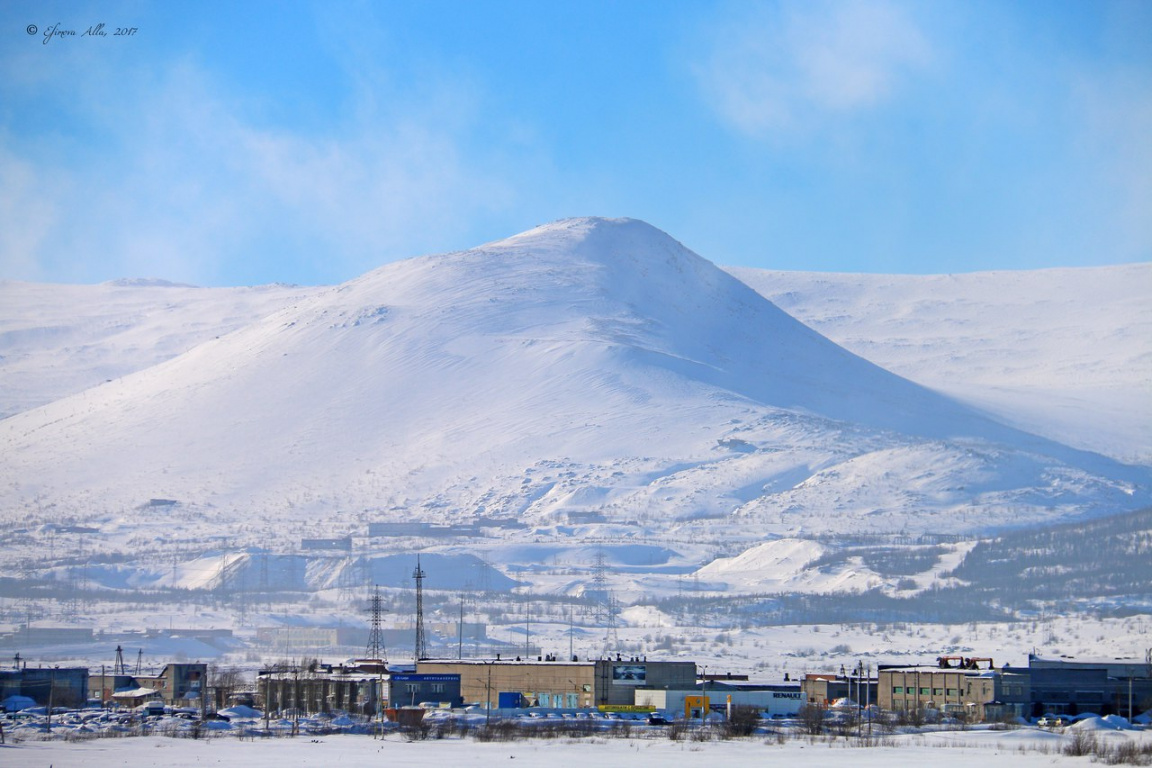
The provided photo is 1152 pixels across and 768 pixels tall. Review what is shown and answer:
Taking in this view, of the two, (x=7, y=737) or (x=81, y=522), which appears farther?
(x=81, y=522)

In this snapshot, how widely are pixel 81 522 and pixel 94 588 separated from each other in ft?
107

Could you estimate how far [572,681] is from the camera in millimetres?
70250

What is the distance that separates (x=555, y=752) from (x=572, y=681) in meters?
22.4

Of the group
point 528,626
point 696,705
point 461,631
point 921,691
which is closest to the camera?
point 696,705

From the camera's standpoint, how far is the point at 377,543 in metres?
160

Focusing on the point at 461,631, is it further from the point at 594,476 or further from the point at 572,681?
the point at 594,476

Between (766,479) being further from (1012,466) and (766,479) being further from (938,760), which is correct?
(938,760)

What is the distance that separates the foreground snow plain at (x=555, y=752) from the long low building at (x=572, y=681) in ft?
53.1

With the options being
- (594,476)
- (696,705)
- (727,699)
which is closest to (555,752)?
(696,705)

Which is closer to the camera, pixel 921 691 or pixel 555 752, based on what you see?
pixel 555 752

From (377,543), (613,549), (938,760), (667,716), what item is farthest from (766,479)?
(938,760)

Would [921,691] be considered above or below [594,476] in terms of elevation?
below

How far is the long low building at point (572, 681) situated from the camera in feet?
229

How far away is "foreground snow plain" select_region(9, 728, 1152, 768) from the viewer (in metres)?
44.0
